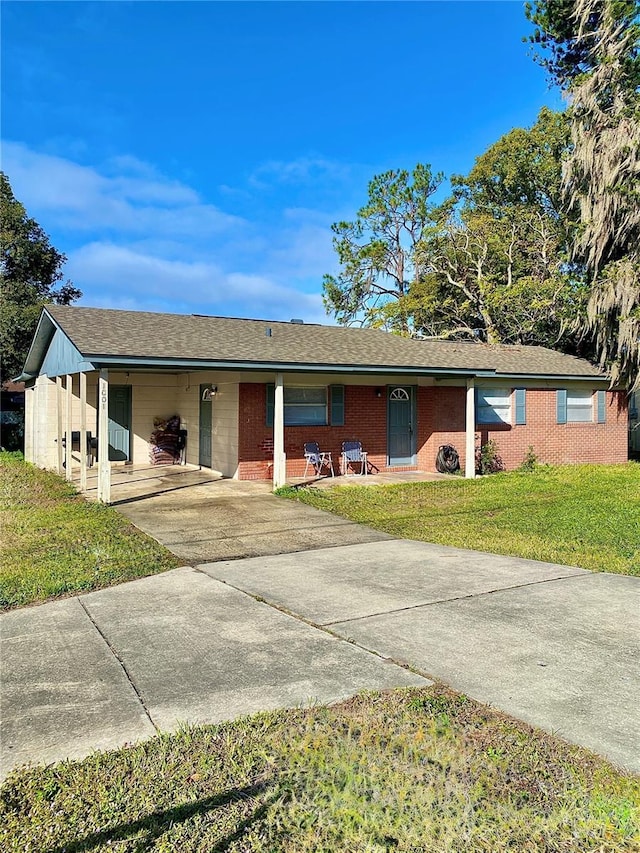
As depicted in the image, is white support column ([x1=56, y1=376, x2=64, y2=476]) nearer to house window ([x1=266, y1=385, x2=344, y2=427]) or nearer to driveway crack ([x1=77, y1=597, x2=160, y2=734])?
house window ([x1=266, y1=385, x2=344, y2=427])

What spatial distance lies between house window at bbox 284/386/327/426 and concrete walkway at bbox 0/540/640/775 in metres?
7.52

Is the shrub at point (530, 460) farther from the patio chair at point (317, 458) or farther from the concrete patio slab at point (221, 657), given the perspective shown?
the concrete patio slab at point (221, 657)

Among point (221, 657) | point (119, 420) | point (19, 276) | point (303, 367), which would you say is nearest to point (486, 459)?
point (303, 367)

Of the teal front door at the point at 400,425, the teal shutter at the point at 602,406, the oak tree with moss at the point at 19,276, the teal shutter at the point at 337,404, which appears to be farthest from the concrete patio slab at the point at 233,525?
the oak tree with moss at the point at 19,276

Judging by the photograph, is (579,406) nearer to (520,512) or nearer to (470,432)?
(470,432)

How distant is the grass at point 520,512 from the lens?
7.76m

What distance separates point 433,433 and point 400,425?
2.92ft

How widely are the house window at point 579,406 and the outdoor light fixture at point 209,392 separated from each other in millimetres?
Result: 10003

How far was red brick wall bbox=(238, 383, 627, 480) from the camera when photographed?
13555mm

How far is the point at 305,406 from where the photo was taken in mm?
14125

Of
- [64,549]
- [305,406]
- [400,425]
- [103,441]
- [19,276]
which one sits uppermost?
[19,276]

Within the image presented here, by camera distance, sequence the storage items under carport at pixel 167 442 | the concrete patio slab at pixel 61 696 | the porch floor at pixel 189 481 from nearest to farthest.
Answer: the concrete patio slab at pixel 61 696 < the porch floor at pixel 189 481 < the storage items under carport at pixel 167 442

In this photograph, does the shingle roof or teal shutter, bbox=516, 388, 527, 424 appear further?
teal shutter, bbox=516, 388, 527, 424

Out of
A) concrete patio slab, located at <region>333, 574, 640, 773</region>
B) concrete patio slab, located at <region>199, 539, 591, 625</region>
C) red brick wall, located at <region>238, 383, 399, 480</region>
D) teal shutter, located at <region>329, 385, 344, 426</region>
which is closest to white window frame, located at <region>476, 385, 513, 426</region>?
red brick wall, located at <region>238, 383, 399, 480</region>
